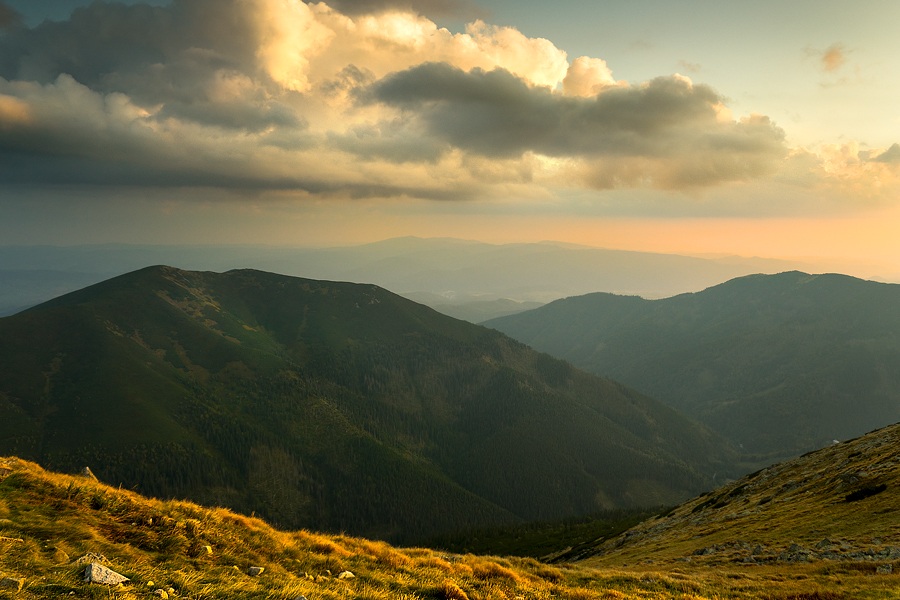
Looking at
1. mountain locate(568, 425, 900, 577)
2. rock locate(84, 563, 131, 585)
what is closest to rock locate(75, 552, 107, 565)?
rock locate(84, 563, 131, 585)

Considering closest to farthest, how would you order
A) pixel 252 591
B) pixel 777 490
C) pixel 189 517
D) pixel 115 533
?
pixel 252 591 < pixel 115 533 < pixel 189 517 < pixel 777 490

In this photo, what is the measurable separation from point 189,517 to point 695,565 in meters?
38.9

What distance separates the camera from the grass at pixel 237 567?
13.3 m

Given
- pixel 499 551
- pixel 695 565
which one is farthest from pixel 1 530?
pixel 499 551

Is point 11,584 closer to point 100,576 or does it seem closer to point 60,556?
point 100,576

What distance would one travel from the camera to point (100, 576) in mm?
11734

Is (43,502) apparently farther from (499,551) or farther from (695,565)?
(499,551)

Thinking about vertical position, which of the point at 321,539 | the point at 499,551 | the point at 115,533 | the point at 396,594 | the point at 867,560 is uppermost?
the point at 115,533

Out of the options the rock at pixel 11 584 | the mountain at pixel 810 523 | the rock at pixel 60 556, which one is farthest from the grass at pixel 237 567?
the mountain at pixel 810 523

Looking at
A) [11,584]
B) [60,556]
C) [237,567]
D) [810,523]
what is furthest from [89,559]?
[810,523]

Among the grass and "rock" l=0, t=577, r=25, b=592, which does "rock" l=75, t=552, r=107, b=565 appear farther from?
"rock" l=0, t=577, r=25, b=592

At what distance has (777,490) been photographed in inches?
2137

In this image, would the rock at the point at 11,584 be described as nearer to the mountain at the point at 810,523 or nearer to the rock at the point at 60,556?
the rock at the point at 60,556

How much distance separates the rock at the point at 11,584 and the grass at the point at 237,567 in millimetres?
172
